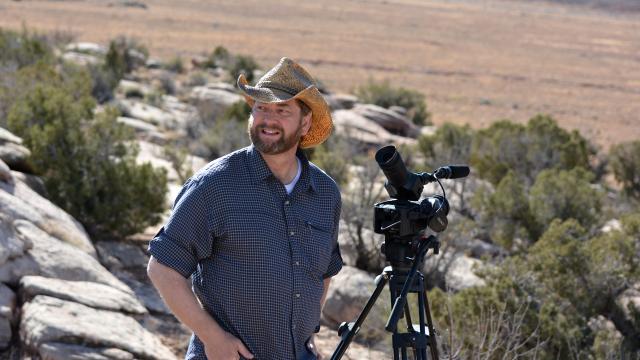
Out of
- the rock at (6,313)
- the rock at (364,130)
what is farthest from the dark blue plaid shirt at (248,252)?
the rock at (364,130)

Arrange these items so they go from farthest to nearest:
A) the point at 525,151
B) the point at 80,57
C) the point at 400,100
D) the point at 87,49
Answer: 1. the point at 87,49
2. the point at 400,100
3. the point at 80,57
4. the point at 525,151

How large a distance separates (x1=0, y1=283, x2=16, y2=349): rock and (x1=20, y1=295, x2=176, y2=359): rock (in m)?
0.09

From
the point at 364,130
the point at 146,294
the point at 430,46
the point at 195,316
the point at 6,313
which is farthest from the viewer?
the point at 430,46

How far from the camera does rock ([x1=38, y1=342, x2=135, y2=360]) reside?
522cm

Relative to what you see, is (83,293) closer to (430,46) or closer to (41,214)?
(41,214)

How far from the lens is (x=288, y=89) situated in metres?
3.12

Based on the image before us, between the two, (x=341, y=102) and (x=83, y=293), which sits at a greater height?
(x=83, y=293)

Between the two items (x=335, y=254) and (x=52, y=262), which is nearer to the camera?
(x=335, y=254)

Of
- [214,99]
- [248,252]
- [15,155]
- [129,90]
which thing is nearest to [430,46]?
[129,90]

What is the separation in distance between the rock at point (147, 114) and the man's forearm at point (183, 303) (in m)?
14.6

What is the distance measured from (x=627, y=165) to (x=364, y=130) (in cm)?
510

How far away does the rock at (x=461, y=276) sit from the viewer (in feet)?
29.5

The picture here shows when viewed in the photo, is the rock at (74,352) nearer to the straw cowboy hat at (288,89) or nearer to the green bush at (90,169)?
the straw cowboy hat at (288,89)

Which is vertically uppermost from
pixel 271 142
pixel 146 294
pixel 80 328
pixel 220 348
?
pixel 271 142
